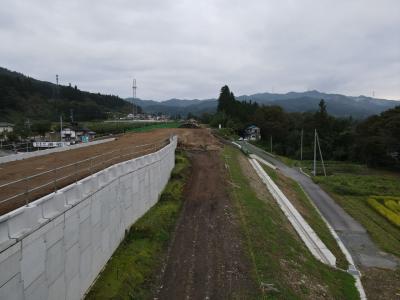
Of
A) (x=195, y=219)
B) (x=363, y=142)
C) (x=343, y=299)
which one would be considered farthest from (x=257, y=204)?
(x=363, y=142)

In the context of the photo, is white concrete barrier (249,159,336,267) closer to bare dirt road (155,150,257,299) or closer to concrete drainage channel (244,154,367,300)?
concrete drainage channel (244,154,367,300)

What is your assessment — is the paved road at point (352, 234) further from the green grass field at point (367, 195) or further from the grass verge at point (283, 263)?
the grass verge at point (283, 263)

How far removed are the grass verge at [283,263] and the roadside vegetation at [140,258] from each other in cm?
411

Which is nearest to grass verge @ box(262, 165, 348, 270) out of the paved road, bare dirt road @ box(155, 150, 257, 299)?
the paved road

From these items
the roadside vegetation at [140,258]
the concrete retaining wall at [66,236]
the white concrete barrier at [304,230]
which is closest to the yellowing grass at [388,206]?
the white concrete barrier at [304,230]

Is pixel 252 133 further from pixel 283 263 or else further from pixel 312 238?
pixel 283 263

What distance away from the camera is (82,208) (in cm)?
1241

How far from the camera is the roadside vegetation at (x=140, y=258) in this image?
43.4ft

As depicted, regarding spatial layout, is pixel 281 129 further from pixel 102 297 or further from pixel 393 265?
pixel 102 297

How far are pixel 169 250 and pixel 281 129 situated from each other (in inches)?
3486

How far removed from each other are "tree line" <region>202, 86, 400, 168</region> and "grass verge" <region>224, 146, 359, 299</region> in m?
53.7

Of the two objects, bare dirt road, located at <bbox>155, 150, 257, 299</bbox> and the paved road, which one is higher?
bare dirt road, located at <bbox>155, 150, 257, 299</bbox>

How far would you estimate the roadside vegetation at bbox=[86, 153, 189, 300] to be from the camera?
1324 centimetres

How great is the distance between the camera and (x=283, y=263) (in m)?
18.4
